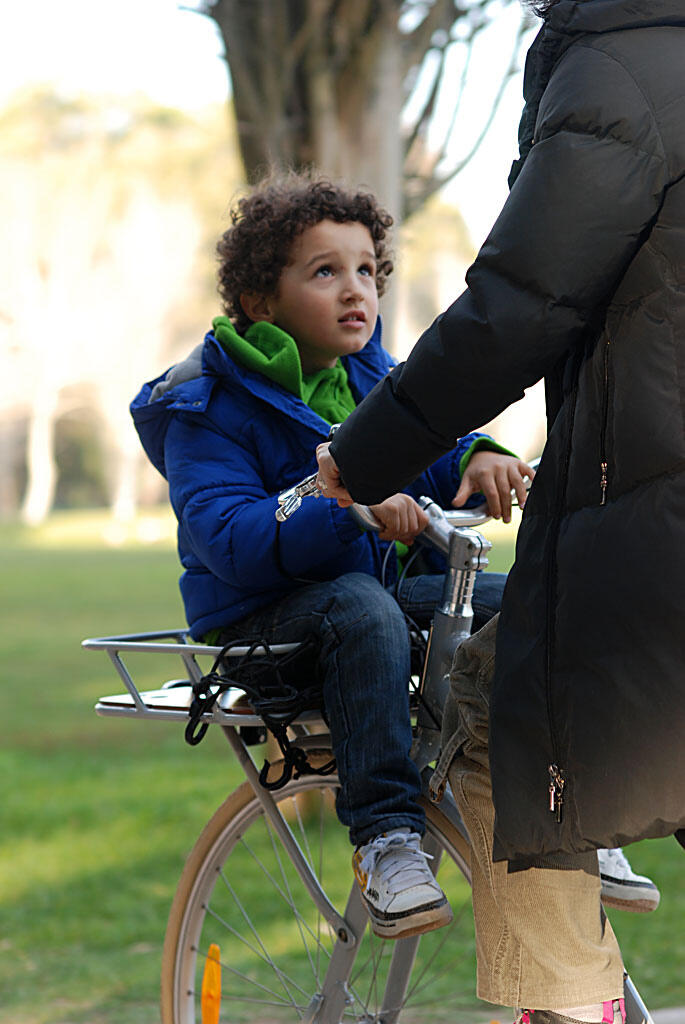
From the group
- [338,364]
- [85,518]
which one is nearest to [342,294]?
[338,364]

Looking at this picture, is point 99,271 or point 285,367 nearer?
point 285,367

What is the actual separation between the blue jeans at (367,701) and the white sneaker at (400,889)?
32mm

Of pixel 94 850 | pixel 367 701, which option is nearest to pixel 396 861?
pixel 367 701

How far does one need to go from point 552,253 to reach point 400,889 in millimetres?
963

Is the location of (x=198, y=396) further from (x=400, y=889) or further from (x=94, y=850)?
(x=94, y=850)

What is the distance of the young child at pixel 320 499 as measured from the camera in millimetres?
1953

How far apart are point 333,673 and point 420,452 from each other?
569 mm

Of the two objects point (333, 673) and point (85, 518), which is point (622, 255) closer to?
point (333, 673)

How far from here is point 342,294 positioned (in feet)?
7.64

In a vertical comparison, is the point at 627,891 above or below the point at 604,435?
below

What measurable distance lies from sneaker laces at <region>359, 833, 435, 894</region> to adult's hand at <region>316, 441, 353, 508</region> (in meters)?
0.57

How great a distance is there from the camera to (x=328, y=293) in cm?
233

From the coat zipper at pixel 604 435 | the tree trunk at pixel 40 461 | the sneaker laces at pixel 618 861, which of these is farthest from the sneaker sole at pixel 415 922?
the tree trunk at pixel 40 461

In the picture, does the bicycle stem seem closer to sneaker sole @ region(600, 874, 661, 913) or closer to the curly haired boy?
the curly haired boy
